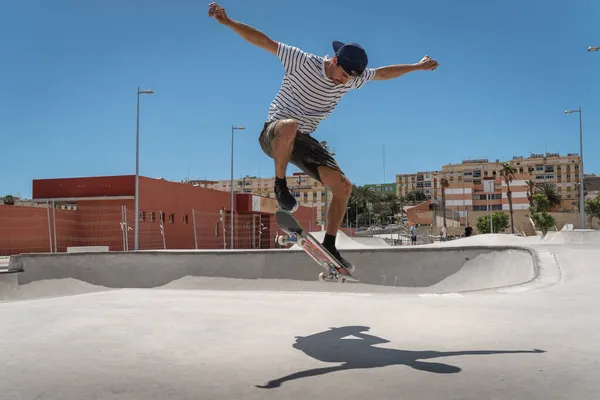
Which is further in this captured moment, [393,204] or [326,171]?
[393,204]

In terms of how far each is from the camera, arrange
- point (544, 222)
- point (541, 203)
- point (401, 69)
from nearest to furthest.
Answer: point (401, 69), point (544, 222), point (541, 203)

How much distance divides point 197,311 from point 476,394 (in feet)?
14.0

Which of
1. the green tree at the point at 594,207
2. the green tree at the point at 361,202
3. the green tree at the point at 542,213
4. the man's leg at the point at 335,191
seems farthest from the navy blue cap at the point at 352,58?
the green tree at the point at 361,202

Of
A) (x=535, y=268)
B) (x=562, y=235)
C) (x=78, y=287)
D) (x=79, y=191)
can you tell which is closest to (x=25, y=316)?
(x=78, y=287)

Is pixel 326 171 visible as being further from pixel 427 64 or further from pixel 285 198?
pixel 427 64

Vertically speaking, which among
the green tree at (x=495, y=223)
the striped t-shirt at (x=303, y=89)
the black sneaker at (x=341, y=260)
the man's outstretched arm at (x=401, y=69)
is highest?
the man's outstretched arm at (x=401, y=69)

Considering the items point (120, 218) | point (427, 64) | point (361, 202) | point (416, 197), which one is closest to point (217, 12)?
point (427, 64)

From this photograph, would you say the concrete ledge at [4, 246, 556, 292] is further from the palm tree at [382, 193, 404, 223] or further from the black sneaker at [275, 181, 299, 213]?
the palm tree at [382, 193, 404, 223]

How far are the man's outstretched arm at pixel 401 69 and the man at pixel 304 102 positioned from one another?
3.5 inches

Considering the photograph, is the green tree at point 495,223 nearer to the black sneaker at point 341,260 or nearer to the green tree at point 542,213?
the green tree at point 542,213

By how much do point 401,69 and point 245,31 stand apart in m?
1.84

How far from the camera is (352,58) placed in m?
4.95

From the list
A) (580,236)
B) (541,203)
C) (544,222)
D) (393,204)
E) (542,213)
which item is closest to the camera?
(580,236)

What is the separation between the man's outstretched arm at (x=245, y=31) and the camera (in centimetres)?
489
